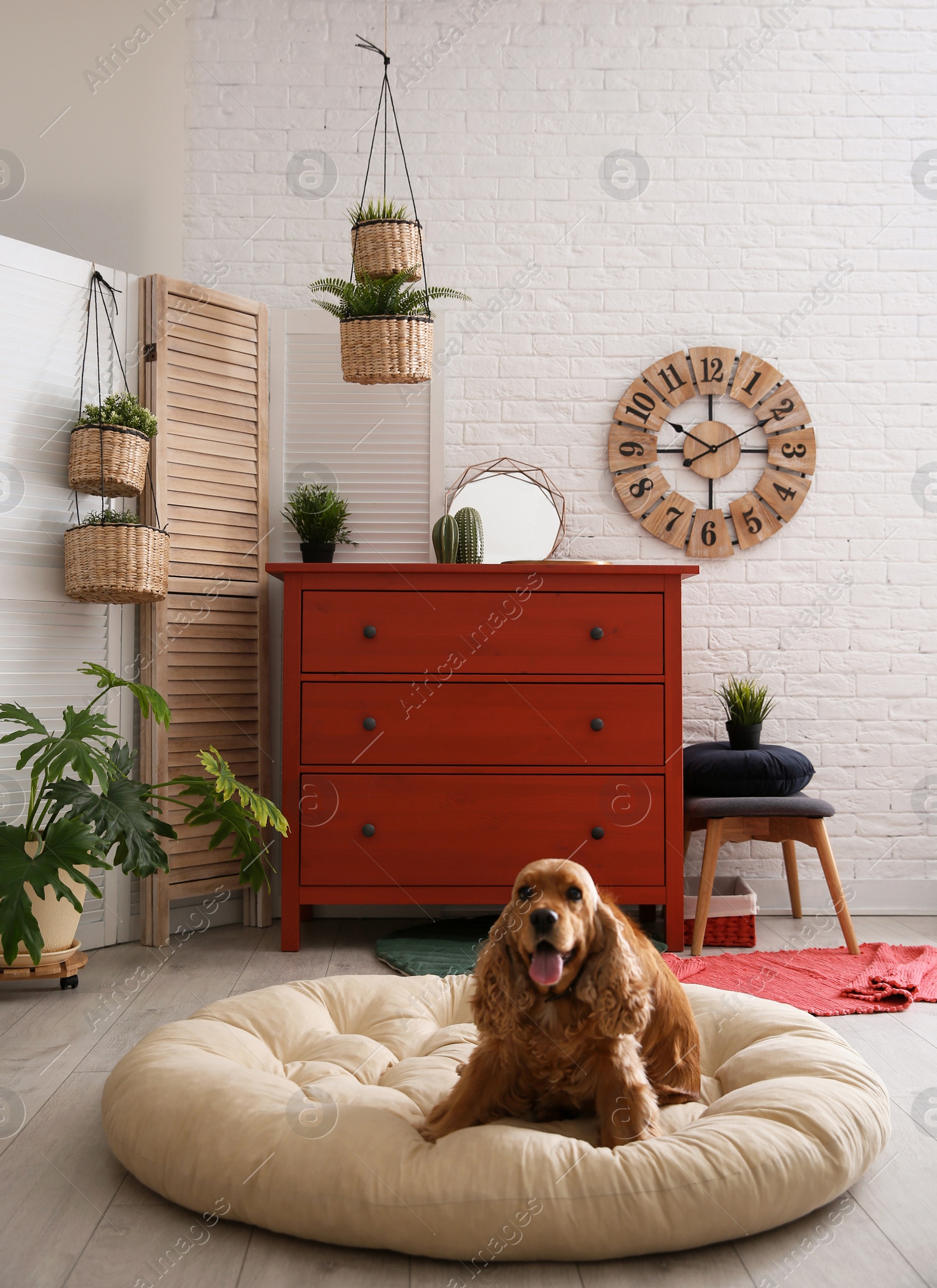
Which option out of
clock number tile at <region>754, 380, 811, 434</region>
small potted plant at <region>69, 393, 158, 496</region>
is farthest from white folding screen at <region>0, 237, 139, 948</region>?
clock number tile at <region>754, 380, 811, 434</region>

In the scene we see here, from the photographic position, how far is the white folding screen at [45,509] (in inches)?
122

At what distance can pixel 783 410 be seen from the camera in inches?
153

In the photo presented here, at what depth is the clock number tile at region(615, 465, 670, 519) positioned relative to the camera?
387cm

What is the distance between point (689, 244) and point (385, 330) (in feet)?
4.80

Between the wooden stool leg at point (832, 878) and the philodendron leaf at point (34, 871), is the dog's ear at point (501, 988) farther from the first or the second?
the wooden stool leg at point (832, 878)

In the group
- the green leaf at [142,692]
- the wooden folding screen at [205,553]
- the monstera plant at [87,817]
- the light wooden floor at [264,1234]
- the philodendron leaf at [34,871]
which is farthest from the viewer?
the wooden folding screen at [205,553]

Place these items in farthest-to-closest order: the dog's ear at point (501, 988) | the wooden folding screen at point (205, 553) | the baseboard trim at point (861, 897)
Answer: the baseboard trim at point (861, 897), the wooden folding screen at point (205, 553), the dog's ear at point (501, 988)

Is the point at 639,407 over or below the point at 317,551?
over

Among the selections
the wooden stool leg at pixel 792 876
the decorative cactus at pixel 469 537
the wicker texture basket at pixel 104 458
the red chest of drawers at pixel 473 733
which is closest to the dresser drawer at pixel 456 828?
the red chest of drawers at pixel 473 733

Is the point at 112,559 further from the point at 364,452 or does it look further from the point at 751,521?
the point at 751,521

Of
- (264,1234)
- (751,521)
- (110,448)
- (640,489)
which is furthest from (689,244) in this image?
(264,1234)

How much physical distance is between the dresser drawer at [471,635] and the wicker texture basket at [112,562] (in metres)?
0.52

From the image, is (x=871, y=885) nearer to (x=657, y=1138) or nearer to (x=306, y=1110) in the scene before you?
(x=657, y=1138)

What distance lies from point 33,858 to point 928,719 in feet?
11.0
